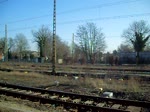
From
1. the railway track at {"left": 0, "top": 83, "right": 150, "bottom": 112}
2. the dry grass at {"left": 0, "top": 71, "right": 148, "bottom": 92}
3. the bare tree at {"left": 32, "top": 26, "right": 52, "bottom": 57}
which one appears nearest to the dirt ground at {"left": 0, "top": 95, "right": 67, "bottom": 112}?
the railway track at {"left": 0, "top": 83, "right": 150, "bottom": 112}

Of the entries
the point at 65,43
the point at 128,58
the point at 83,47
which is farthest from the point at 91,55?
the point at 65,43

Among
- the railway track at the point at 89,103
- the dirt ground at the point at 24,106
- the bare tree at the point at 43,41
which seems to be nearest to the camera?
the railway track at the point at 89,103

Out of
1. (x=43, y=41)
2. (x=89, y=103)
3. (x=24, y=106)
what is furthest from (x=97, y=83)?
(x=43, y=41)

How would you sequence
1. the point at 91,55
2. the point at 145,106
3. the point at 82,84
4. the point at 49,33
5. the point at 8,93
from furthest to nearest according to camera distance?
the point at 49,33, the point at 91,55, the point at 82,84, the point at 8,93, the point at 145,106

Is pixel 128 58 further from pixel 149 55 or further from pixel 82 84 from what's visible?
pixel 82 84

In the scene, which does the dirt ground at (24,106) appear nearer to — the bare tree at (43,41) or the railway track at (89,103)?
the railway track at (89,103)

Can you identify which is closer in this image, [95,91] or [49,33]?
[95,91]

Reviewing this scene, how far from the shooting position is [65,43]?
10694 cm

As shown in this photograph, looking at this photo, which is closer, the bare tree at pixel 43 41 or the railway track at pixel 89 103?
the railway track at pixel 89 103

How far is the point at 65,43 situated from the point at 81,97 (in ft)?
310

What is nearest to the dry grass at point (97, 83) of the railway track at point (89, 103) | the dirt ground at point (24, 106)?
the railway track at point (89, 103)

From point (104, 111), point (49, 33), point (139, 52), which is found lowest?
point (104, 111)

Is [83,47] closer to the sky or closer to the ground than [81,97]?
closer to the sky

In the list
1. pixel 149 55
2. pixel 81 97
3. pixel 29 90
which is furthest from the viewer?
pixel 149 55
